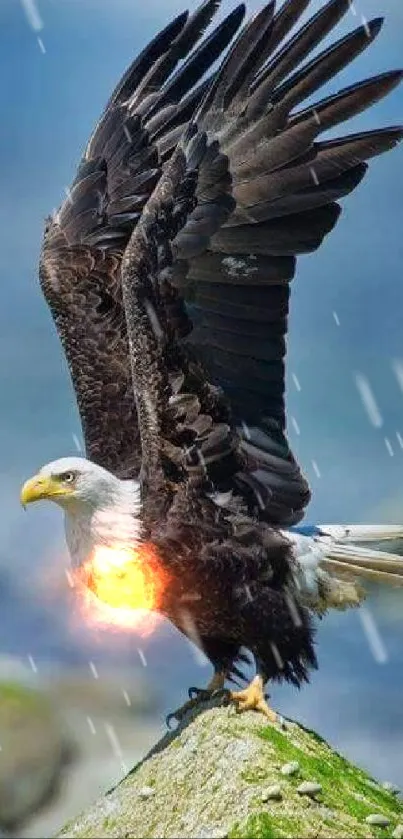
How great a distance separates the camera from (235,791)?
6914 mm

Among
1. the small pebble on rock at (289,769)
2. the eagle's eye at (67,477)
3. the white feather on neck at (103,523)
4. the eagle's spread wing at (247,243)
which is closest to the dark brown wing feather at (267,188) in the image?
the eagle's spread wing at (247,243)

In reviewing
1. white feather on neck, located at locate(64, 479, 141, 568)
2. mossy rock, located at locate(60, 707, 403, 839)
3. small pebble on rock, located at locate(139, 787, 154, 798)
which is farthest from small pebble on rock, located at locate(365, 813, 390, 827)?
white feather on neck, located at locate(64, 479, 141, 568)

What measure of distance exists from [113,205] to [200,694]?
12.3 ft

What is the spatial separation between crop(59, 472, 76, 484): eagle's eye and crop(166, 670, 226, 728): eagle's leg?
1443 millimetres

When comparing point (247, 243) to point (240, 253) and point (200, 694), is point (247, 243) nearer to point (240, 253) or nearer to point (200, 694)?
point (240, 253)

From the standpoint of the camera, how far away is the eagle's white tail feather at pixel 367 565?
8750 millimetres

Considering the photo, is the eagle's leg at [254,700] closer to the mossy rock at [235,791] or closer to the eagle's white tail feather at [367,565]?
the mossy rock at [235,791]

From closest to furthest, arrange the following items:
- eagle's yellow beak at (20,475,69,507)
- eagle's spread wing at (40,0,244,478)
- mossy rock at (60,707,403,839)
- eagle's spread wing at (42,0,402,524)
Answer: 1. mossy rock at (60,707,403,839)
2. eagle's yellow beak at (20,475,69,507)
3. eagle's spread wing at (42,0,402,524)
4. eagle's spread wing at (40,0,244,478)

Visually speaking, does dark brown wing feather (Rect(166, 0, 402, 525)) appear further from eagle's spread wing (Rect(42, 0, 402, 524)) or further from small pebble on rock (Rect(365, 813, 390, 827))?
small pebble on rock (Rect(365, 813, 390, 827))

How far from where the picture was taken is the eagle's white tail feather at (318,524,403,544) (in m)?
8.92

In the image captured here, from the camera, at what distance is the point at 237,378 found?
8734mm

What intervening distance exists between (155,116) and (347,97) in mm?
2666

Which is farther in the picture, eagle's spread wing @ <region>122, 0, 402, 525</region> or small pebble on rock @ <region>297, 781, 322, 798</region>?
eagle's spread wing @ <region>122, 0, 402, 525</region>

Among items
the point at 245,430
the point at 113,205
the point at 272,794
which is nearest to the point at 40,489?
the point at 245,430
